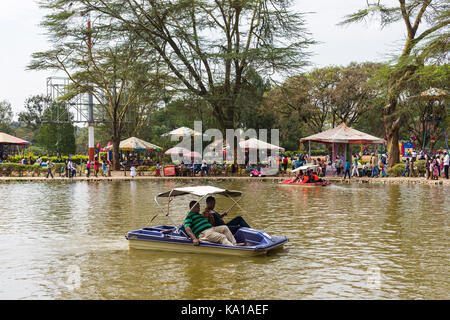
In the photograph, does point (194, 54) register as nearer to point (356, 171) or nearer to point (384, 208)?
point (356, 171)

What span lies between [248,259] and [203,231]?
1.12m

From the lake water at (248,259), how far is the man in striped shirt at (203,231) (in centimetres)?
39

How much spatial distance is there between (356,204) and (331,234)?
6.91m

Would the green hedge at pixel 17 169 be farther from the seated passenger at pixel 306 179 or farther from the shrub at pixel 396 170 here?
the shrub at pixel 396 170

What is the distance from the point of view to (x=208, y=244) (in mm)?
9984

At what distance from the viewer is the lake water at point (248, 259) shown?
25.7 ft

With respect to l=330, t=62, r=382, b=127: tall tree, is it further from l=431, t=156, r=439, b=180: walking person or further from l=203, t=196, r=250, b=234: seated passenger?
l=203, t=196, r=250, b=234: seated passenger

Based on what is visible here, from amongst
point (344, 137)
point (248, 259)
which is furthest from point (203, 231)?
point (344, 137)

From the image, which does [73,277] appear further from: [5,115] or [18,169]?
[5,115]

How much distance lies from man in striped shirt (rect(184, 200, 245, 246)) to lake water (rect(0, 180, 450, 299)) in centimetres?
39

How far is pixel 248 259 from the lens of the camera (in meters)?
9.90

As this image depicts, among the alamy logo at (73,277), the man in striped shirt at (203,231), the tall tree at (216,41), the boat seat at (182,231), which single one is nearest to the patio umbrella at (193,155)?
the tall tree at (216,41)
